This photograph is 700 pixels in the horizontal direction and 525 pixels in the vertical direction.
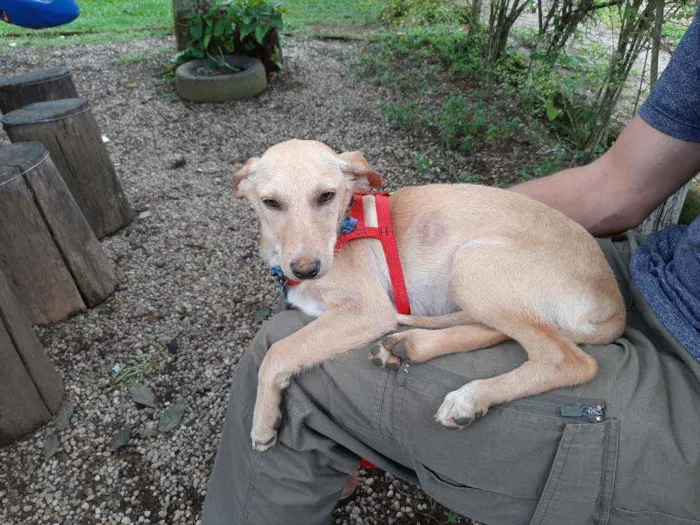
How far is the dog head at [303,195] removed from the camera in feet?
6.94

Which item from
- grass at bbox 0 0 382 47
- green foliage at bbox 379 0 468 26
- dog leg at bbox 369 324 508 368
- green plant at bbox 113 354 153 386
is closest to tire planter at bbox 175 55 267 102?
green foliage at bbox 379 0 468 26

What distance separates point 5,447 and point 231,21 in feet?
18.5

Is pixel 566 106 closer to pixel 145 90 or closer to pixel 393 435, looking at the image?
pixel 393 435

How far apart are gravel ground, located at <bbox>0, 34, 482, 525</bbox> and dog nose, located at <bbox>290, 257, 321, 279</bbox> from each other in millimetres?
1236

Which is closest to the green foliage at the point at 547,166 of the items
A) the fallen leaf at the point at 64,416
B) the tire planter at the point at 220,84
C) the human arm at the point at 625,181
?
the human arm at the point at 625,181

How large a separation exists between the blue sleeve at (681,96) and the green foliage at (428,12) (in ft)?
15.5

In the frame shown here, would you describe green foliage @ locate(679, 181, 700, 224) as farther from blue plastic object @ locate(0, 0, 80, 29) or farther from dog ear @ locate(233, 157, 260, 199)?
blue plastic object @ locate(0, 0, 80, 29)

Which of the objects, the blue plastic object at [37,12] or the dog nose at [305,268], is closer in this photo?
the dog nose at [305,268]

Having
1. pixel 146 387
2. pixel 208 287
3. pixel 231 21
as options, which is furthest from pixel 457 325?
pixel 231 21

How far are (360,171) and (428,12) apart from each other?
17.5ft

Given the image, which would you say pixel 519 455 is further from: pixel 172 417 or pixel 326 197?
pixel 172 417

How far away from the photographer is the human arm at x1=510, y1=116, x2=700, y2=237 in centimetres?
228

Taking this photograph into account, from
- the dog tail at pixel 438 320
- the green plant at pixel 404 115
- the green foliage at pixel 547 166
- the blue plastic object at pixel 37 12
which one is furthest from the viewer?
the green plant at pixel 404 115

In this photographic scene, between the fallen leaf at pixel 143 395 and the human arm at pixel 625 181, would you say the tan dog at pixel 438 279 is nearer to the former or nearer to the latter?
the human arm at pixel 625 181
